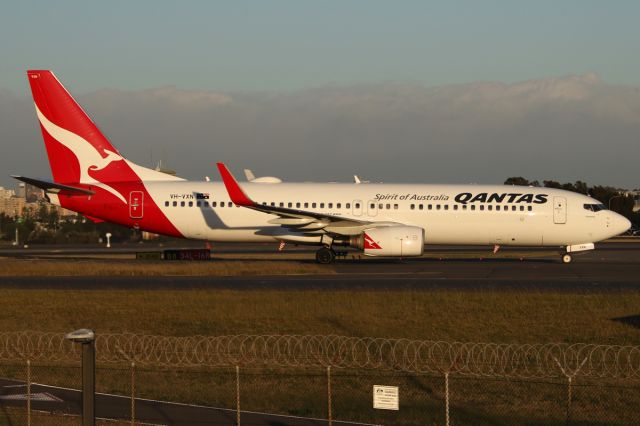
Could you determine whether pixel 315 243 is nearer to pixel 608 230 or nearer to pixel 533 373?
pixel 608 230

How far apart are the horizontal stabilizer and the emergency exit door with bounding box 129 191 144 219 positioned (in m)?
1.85

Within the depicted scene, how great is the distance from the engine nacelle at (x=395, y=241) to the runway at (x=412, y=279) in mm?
798

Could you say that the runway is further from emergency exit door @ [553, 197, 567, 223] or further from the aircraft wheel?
emergency exit door @ [553, 197, 567, 223]

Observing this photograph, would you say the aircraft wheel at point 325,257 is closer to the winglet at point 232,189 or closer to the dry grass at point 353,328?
the winglet at point 232,189

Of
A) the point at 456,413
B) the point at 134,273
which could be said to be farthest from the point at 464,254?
the point at 456,413

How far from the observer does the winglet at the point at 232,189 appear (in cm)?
4088

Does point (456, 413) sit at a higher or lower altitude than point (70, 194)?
lower

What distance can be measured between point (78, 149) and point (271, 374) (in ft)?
95.8

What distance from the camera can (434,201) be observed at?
44219 millimetres

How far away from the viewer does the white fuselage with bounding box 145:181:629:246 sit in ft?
144

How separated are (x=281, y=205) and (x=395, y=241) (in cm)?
652

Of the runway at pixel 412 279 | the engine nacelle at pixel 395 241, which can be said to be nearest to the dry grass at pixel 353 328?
the runway at pixel 412 279

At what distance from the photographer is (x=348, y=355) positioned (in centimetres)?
2009

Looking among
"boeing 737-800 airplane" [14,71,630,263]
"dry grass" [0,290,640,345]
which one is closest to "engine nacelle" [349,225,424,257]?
"boeing 737-800 airplane" [14,71,630,263]
